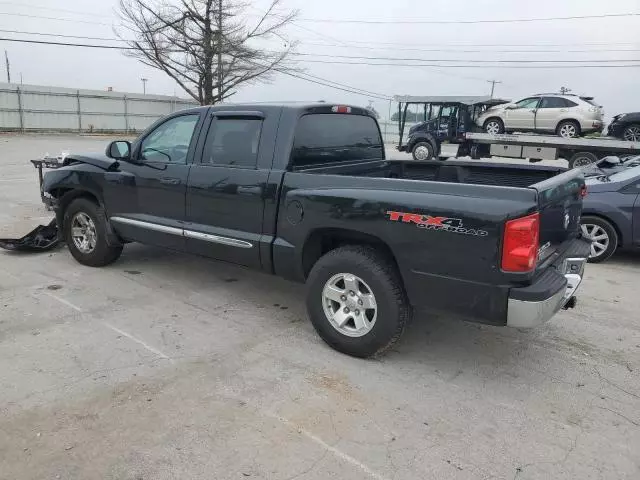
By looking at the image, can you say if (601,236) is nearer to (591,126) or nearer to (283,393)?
(283,393)

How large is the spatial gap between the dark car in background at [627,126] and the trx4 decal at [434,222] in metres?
16.2

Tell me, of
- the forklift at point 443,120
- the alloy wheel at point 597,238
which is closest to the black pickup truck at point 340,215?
the alloy wheel at point 597,238

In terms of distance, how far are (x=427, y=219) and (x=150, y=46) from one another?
29361 mm

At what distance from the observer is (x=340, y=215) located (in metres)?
3.71

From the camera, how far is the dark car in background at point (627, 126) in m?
16.3

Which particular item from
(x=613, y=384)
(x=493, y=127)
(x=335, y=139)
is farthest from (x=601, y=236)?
(x=493, y=127)

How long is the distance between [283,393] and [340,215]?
1.26 metres

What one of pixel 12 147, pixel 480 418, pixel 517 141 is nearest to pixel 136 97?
pixel 12 147

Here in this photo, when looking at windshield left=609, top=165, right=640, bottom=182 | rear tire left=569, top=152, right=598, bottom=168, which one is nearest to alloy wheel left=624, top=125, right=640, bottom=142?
rear tire left=569, top=152, right=598, bottom=168

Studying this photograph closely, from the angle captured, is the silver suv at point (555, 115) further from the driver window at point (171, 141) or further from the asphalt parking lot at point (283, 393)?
the driver window at point (171, 141)

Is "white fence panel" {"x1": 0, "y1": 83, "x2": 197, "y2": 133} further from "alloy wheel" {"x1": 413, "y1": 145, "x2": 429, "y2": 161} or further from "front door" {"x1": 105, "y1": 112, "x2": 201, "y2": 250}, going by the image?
"front door" {"x1": 105, "y1": 112, "x2": 201, "y2": 250}

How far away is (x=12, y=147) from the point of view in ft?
74.0

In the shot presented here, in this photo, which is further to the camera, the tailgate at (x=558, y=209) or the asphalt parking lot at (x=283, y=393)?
the tailgate at (x=558, y=209)

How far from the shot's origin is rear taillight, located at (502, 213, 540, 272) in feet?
9.86
